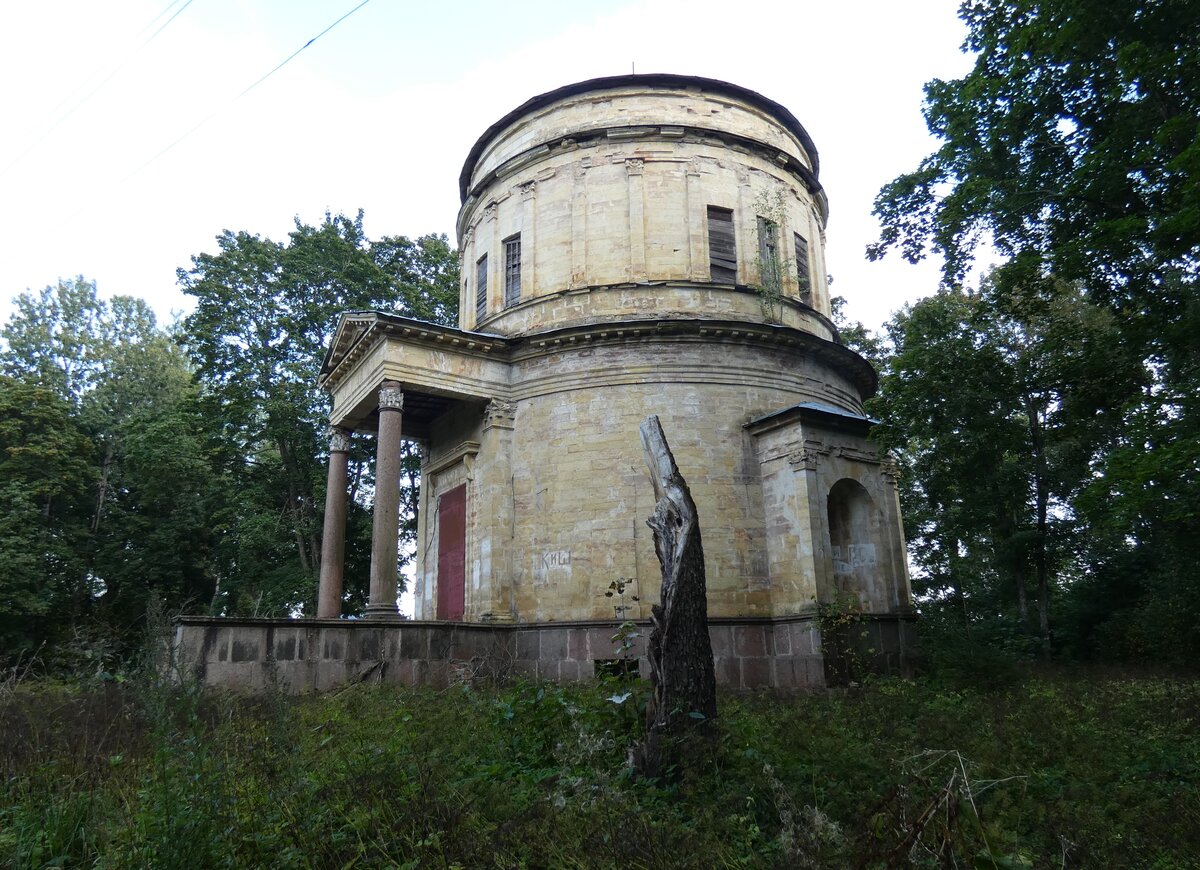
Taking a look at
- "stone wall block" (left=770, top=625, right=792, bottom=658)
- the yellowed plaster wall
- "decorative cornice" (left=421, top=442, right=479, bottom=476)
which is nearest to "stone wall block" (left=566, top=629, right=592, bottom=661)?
the yellowed plaster wall

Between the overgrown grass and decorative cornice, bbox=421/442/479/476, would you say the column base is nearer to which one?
decorative cornice, bbox=421/442/479/476

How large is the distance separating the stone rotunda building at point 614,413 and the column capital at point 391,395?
54 millimetres

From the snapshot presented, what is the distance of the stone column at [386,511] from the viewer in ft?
55.3

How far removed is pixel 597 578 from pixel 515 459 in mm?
3302

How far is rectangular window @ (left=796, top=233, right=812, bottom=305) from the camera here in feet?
71.6

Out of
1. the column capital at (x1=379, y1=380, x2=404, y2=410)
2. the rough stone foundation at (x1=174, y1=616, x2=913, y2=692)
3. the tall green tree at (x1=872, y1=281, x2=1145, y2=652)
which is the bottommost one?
the rough stone foundation at (x1=174, y1=616, x2=913, y2=692)

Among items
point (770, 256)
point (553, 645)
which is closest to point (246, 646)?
point (553, 645)

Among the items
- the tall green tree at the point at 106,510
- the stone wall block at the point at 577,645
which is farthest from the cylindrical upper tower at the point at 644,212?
the tall green tree at the point at 106,510

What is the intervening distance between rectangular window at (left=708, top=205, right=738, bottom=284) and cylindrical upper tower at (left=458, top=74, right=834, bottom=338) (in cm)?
3

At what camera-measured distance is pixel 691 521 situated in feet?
28.6

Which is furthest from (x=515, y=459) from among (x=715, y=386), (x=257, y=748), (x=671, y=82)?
(x=257, y=748)

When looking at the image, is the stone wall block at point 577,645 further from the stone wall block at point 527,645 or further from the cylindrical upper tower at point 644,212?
the cylindrical upper tower at point 644,212

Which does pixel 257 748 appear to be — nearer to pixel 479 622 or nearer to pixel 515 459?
pixel 479 622

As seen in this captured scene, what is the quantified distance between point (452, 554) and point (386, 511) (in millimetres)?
3129
